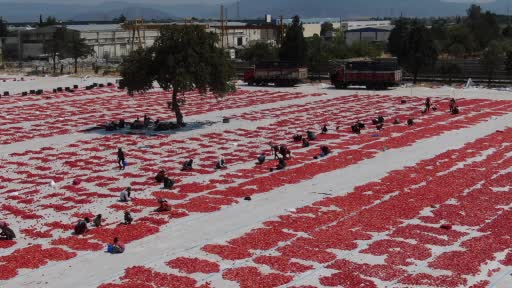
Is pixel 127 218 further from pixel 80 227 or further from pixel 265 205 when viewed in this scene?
pixel 265 205

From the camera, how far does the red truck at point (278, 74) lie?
9875cm

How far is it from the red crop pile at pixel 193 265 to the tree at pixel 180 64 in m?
32.2

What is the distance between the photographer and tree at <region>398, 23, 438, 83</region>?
9850 centimetres

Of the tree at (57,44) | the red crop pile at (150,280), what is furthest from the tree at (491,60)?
the tree at (57,44)

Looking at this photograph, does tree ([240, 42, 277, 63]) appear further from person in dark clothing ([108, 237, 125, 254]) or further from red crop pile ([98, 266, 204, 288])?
red crop pile ([98, 266, 204, 288])

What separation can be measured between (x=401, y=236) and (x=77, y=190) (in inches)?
727

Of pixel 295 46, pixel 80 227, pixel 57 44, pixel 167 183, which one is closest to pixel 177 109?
pixel 167 183

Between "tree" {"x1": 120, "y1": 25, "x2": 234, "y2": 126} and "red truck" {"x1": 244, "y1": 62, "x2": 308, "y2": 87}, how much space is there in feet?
129

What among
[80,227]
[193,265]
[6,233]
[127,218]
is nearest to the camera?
[193,265]

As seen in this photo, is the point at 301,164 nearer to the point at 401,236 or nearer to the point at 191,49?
the point at 401,236

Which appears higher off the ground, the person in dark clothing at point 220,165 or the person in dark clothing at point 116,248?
the person in dark clothing at point 220,165

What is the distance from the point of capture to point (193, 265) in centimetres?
2520

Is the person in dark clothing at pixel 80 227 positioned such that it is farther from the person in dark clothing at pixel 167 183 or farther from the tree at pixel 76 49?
the tree at pixel 76 49

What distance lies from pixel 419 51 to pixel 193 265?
3151 inches
